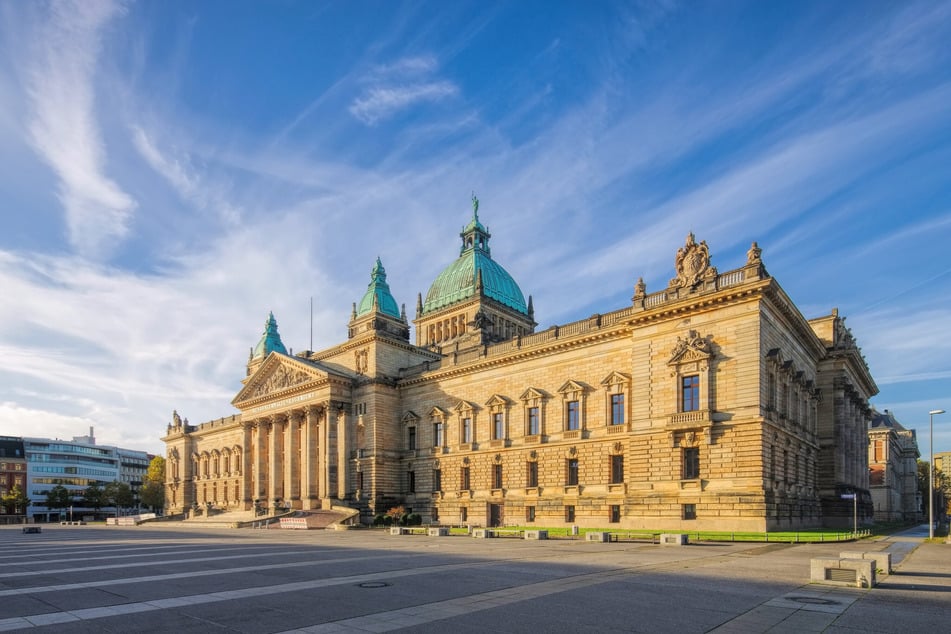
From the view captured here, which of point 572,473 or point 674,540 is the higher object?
point 674,540

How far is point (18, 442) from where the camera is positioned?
146m

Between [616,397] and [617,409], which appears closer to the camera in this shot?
[617,409]

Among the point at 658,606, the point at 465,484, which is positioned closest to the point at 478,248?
the point at 465,484

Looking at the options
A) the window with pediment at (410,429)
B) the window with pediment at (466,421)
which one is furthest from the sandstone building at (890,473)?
the window with pediment at (410,429)

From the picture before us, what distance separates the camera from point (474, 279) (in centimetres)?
8675

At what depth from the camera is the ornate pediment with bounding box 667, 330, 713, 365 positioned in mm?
42625

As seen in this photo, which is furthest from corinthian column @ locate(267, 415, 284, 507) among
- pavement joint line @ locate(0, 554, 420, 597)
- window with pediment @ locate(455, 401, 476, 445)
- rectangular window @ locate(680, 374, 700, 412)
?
pavement joint line @ locate(0, 554, 420, 597)

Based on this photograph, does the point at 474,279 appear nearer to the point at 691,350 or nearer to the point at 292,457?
the point at 292,457

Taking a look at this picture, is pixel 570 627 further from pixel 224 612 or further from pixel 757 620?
pixel 224 612

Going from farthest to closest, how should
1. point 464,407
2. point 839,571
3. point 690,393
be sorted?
point 464,407, point 690,393, point 839,571

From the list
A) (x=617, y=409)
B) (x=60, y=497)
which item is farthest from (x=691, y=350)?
(x=60, y=497)

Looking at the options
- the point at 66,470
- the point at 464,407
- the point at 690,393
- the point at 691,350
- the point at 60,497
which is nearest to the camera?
the point at 691,350

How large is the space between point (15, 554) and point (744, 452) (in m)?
40.3

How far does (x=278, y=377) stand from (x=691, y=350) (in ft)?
166
